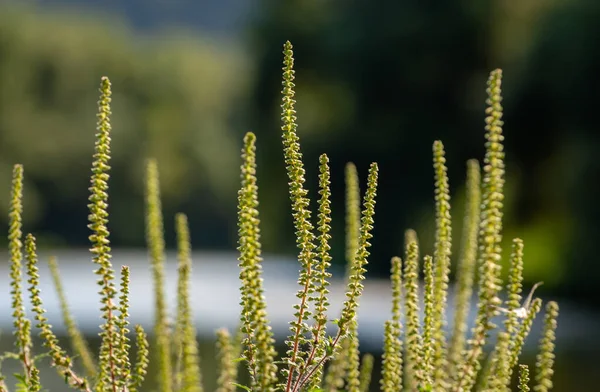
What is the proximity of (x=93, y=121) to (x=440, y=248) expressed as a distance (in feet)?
254

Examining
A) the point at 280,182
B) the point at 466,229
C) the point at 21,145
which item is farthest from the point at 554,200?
the point at 21,145

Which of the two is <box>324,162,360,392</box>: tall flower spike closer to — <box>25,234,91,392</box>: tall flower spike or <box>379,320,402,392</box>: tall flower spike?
<box>379,320,402,392</box>: tall flower spike

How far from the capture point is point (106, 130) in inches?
76.4

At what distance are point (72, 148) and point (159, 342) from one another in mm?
73563

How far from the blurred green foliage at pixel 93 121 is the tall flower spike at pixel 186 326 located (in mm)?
62835

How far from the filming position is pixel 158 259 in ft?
9.39

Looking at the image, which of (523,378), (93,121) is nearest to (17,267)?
(523,378)

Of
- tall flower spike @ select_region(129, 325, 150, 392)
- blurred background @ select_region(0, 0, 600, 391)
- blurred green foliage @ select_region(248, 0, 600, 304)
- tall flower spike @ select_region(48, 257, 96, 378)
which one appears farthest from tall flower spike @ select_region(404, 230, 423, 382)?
blurred green foliage @ select_region(248, 0, 600, 304)

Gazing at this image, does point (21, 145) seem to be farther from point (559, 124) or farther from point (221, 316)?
point (559, 124)

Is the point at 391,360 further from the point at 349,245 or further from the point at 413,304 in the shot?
the point at 349,245

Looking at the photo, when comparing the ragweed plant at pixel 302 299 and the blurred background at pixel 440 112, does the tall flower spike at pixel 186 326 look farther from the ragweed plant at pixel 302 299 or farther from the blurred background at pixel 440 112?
the blurred background at pixel 440 112

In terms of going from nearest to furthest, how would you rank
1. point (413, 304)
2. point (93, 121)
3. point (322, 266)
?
point (322, 266) < point (413, 304) < point (93, 121)

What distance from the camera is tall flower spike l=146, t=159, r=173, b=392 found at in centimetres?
271

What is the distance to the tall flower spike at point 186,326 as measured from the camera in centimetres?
180
